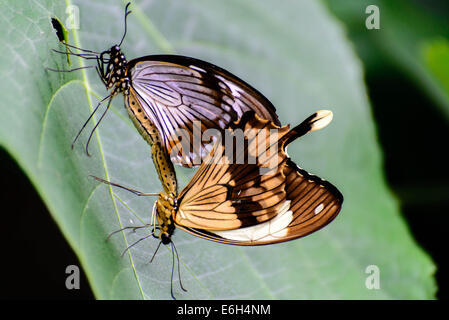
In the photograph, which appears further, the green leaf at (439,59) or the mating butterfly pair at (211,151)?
the green leaf at (439,59)

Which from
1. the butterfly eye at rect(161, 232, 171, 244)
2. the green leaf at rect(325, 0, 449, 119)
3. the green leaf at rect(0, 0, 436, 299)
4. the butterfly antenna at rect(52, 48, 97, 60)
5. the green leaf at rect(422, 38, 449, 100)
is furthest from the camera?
the green leaf at rect(325, 0, 449, 119)

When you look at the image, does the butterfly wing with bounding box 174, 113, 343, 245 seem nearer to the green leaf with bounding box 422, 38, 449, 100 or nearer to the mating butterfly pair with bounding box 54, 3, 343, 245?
the mating butterfly pair with bounding box 54, 3, 343, 245

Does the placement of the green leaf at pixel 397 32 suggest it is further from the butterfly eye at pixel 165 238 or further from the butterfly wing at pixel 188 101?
the butterfly eye at pixel 165 238

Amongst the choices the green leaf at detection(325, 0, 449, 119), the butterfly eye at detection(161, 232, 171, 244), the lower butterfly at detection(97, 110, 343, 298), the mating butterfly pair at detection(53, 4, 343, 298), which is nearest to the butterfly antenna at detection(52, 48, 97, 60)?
the mating butterfly pair at detection(53, 4, 343, 298)

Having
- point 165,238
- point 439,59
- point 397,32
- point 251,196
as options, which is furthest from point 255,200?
point 397,32

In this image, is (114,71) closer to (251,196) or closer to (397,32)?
(251,196)

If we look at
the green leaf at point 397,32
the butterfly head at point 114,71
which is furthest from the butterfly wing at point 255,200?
the green leaf at point 397,32
